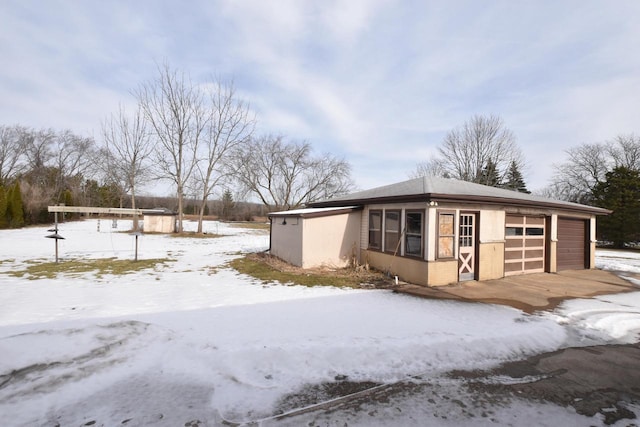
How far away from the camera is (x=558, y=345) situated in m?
4.31

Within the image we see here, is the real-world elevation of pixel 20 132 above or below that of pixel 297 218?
above

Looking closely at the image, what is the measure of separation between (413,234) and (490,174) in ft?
82.5

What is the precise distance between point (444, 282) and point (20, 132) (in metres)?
54.7

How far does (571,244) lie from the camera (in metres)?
10.8

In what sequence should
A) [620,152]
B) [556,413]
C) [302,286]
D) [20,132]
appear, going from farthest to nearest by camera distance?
[20,132] → [620,152] → [302,286] → [556,413]

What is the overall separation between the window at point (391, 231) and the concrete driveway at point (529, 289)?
1.45m

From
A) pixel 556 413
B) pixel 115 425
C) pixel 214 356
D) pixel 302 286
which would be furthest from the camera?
pixel 302 286

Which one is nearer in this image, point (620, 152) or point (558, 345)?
point (558, 345)

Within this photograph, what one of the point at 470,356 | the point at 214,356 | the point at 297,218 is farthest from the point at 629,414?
the point at 297,218

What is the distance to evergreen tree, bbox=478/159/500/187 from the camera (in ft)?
92.2

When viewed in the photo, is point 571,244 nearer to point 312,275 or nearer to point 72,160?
point 312,275

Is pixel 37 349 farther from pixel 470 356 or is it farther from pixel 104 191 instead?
pixel 104 191

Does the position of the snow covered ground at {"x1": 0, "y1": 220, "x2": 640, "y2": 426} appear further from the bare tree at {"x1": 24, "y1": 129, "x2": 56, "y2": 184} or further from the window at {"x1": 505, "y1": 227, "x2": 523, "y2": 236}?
the bare tree at {"x1": 24, "y1": 129, "x2": 56, "y2": 184}

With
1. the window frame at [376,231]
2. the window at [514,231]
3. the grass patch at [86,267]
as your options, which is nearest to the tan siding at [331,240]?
the window frame at [376,231]
